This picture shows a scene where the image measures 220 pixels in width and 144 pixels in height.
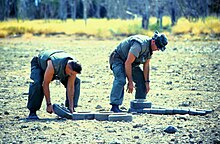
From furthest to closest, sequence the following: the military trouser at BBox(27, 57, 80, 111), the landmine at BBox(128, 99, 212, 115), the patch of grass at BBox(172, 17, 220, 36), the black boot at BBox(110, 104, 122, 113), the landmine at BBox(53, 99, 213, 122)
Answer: the patch of grass at BBox(172, 17, 220, 36), the black boot at BBox(110, 104, 122, 113), the landmine at BBox(128, 99, 212, 115), the military trouser at BBox(27, 57, 80, 111), the landmine at BBox(53, 99, 213, 122)

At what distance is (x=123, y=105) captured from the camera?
11195 mm

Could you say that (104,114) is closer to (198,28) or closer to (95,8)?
(198,28)

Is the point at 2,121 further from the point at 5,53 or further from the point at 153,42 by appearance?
the point at 5,53

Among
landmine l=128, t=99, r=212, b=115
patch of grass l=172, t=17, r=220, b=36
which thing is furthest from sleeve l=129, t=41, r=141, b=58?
patch of grass l=172, t=17, r=220, b=36

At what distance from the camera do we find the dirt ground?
26.6ft

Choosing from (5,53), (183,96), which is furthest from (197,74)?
(5,53)

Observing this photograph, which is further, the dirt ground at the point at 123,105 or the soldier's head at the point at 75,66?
the soldier's head at the point at 75,66

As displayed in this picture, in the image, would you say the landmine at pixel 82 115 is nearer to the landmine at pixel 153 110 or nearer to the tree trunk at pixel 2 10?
the landmine at pixel 153 110

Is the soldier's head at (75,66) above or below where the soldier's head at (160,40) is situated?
below

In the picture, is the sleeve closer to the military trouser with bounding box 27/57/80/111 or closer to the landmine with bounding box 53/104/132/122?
the landmine with bounding box 53/104/132/122

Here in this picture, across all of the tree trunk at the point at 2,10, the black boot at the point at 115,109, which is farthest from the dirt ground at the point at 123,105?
the tree trunk at the point at 2,10

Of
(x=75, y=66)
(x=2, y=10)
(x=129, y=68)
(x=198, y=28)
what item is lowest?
(x=198, y=28)

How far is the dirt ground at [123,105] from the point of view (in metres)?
8.12

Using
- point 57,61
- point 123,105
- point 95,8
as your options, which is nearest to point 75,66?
point 57,61
